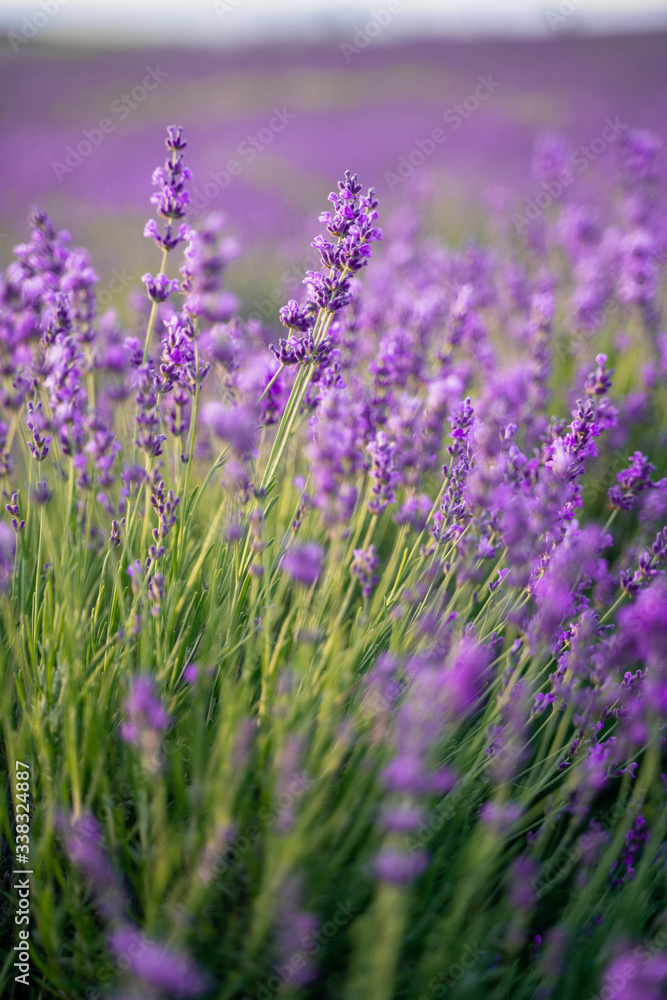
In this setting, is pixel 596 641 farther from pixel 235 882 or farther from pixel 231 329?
pixel 231 329

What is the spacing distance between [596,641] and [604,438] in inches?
64.7

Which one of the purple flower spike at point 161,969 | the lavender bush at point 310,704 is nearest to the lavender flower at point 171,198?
the lavender bush at point 310,704

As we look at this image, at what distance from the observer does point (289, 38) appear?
26000 mm

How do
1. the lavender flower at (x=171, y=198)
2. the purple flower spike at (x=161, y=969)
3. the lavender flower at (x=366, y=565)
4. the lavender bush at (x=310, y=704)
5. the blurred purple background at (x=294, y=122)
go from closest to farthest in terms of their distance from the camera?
1. the purple flower spike at (x=161, y=969)
2. the lavender bush at (x=310, y=704)
3. the lavender flower at (x=366, y=565)
4. the lavender flower at (x=171, y=198)
5. the blurred purple background at (x=294, y=122)

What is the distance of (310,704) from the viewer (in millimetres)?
1427

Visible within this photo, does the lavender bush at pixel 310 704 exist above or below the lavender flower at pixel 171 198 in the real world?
below

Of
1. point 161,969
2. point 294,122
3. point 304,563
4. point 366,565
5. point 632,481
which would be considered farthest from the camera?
point 294,122

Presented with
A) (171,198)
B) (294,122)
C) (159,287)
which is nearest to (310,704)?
(159,287)

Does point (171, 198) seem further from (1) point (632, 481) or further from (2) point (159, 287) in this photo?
(1) point (632, 481)

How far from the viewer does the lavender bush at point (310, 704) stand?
1.13m

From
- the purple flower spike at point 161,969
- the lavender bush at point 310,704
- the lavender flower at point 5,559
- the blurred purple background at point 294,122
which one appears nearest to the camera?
the purple flower spike at point 161,969

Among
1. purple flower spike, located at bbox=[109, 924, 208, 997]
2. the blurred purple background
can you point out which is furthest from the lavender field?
the blurred purple background

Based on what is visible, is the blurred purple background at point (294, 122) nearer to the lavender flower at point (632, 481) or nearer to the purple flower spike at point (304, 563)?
the lavender flower at point (632, 481)

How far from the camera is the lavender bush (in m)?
1.13
